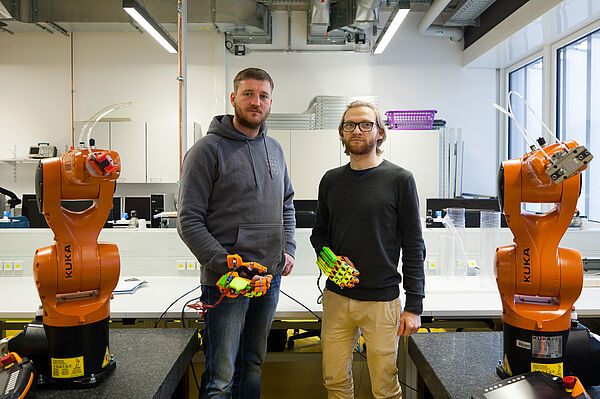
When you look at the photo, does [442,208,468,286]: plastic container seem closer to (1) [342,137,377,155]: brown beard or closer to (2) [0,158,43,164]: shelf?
(1) [342,137,377,155]: brown beard

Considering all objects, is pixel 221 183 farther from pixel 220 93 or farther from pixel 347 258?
pixel 220 93

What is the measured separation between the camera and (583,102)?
4.00 m

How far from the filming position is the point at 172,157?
17.2 ft

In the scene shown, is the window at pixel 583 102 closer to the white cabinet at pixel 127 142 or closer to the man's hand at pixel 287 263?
the man's hand at pixel 287 263

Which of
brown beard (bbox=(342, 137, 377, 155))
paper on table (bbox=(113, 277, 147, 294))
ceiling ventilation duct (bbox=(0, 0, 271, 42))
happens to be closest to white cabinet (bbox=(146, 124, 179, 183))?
ceiling ventilation duct (bbox=(0, 0, 271, 42))

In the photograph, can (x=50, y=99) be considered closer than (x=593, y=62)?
No

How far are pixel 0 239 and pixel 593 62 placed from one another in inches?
195

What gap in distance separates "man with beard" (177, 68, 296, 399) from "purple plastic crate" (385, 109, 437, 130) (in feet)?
11.3

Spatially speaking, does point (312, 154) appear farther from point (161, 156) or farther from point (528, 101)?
point (528, 101)

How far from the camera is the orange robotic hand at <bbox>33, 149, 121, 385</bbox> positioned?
4.00 ft

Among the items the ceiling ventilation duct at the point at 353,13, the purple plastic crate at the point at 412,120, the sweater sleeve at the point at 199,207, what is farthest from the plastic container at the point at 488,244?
the ceiling ventilation duct at the point at 353,13

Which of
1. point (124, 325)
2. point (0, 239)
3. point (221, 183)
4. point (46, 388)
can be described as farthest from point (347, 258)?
point (0, 239)

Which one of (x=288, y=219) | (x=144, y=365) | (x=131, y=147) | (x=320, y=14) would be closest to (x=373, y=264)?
(x=288, y=219)

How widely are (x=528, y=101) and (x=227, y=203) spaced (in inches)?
184
